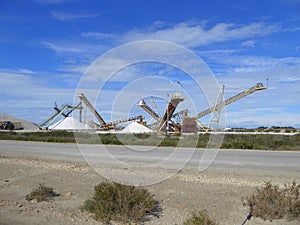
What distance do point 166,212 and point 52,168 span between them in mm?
7009

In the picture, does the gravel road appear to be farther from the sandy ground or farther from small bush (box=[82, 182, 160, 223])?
small bush (box=[82, 182, 160, 223])

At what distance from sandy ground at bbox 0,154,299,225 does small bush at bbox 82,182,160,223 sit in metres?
0.21

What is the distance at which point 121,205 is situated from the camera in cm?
706

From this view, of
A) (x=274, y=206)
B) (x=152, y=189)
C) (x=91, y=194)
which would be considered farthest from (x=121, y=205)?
(x=274, y=206)

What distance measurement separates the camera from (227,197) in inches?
330

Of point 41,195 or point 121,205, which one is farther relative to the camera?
point 41,195

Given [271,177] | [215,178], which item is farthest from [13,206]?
[271,177]

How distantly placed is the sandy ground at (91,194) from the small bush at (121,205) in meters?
0.21

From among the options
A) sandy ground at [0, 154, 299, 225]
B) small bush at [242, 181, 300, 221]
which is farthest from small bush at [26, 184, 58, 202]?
small bush at [242, 181, 300, 221]

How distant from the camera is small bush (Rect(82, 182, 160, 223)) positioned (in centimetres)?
677

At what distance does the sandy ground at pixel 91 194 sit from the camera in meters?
6.90

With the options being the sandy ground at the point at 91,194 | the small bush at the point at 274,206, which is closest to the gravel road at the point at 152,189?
the sandy ground at the point at 91,194

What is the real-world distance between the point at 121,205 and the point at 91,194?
192cm

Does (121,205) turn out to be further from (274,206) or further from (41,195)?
(274,206)
